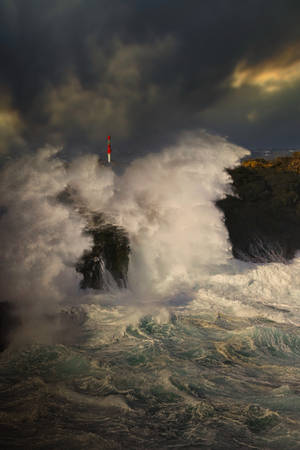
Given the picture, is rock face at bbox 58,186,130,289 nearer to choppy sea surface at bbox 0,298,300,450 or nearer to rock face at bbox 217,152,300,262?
choppy sea surface at bbox 0,298,300,450

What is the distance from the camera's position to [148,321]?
5.43m

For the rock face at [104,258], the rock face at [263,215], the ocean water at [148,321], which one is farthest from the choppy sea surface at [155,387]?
the rock face at [263,215]

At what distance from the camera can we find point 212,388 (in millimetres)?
3734

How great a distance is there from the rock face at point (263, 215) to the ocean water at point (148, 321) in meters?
0.83

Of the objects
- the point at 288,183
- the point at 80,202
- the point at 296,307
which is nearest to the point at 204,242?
the point at 296,307

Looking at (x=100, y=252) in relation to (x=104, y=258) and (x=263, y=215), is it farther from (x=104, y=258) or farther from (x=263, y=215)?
(x=263, y=215)

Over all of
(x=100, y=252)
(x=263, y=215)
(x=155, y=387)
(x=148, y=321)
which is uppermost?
(x=263, y=215)

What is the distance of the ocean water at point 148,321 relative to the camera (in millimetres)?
3053

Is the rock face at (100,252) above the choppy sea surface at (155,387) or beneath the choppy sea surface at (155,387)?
above

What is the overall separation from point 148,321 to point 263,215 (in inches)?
334

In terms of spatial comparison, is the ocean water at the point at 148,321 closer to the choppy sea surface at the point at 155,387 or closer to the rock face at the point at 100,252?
the choppy sea surface at the point at 155,387

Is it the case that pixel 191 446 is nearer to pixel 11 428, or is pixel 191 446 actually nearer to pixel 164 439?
pixel 164 439

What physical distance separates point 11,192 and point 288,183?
13.2 m

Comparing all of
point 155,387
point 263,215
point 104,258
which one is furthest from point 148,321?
point 263,215
